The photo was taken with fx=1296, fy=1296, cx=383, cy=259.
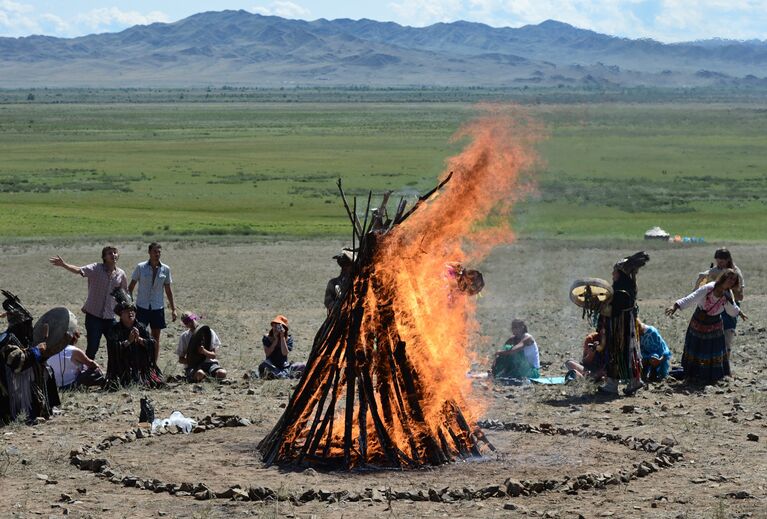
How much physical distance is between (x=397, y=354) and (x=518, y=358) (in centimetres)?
458

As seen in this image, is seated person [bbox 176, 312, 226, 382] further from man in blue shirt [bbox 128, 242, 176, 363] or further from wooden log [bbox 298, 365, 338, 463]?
wooden log [bbox 298, 365, 338, 463]

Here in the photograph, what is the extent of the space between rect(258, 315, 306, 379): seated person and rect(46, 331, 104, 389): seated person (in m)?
2.02

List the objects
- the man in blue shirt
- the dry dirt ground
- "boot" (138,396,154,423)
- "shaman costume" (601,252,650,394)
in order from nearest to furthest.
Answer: the dry dirt ground
"boot" (138,396,154,423)
"shaman costume" (601,252,650,394)
the man in blue shirt

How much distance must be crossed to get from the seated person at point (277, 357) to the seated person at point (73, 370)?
6.62 ft

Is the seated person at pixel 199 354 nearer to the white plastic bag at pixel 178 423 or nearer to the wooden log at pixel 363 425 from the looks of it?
the white plastic bag at pixel 178 423

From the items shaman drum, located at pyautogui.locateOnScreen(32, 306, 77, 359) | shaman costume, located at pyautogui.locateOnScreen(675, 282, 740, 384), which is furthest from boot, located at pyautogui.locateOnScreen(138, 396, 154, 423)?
shaman costume, located at pyautogui.locateOnScreen(675, 282, 740, 384)

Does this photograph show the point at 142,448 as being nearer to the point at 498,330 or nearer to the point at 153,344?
the point at 153,344

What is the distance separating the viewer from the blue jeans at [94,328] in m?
15.6

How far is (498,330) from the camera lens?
806 inches

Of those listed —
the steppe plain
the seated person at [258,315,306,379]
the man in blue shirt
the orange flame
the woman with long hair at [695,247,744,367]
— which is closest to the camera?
the steppe plain

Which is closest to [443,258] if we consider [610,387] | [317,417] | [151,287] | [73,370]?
[317,417]

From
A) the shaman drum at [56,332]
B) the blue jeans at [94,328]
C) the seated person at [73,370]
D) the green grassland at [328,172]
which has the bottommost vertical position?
the green grassland at [328,172]

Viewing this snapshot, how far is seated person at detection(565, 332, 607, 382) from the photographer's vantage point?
1483 cm

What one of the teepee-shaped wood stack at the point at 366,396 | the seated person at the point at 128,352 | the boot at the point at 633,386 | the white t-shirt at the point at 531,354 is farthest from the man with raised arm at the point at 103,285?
the boot at the point at 633,386
